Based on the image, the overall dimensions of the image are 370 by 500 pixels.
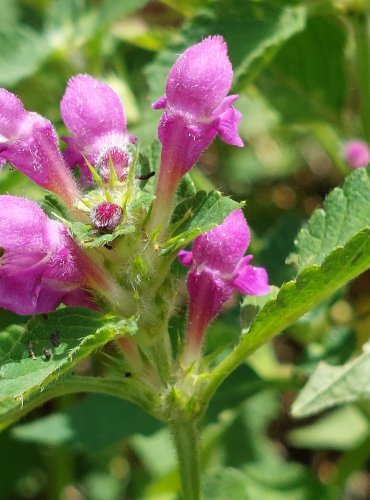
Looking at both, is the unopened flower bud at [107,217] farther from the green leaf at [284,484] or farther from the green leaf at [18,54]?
the green leaf at [18,54]

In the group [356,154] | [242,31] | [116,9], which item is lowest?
[356,154]

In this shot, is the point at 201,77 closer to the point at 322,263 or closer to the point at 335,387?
the point at 322,263

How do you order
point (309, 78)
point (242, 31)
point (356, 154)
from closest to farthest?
point (242, 31) < point (356, 154) < point (309, 78)

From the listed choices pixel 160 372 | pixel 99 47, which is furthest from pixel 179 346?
pixel 99 47

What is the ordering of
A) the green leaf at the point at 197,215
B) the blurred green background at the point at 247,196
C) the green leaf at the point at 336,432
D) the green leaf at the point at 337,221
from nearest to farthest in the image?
the green leaf at the point at 197,215 → the green leaf at the point at 337,221 → the blurred green background at the point at 247,196 → the green leaf at the point at 336,432

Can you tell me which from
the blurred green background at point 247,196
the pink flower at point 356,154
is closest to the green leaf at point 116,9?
the blurred green background at point 247,196

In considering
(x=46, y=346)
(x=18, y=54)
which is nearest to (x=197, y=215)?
(x=46, y=346)
